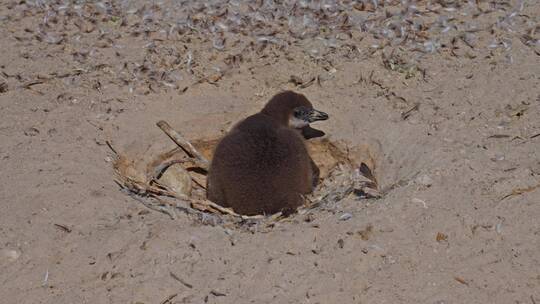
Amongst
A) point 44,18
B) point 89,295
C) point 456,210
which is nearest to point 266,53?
point 44,18

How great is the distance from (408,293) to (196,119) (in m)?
3.55

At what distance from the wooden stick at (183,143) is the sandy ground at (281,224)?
87 mm

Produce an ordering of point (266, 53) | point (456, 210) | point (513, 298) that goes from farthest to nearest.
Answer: point (266, 53)
point (456, 210)
point (513, 298)

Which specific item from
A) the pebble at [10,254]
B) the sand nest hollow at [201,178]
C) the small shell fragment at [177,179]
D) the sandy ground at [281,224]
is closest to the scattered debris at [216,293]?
the sandy ground at [281,224]

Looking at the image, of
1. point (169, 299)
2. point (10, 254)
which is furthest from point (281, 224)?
point (10, 254)

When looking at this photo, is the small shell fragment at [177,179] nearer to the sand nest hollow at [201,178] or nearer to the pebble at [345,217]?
the sand nest hollow at [201,178]

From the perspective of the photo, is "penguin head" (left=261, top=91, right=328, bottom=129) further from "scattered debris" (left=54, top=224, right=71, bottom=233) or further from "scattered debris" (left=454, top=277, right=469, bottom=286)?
"scattered debris" (left=454, top=277, right=469, bottom=286)

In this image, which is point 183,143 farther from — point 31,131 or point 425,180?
point 425,180

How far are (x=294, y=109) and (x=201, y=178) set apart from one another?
1288 millimetres

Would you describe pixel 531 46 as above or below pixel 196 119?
above

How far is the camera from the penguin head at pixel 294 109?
7258 millimetres

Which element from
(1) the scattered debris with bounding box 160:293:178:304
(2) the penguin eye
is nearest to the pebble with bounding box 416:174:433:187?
(2) the penguin eye

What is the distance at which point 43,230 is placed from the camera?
5312 millimetres

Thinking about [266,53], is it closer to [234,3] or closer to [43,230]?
[234,3]
